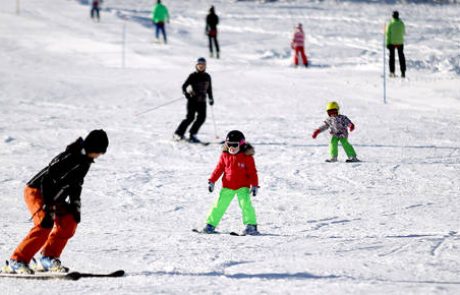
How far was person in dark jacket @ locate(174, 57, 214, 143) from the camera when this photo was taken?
13.8 meters

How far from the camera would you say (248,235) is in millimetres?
8203

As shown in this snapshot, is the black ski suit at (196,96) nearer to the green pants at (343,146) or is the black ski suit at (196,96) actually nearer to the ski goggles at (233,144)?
the green pants at (343,146)

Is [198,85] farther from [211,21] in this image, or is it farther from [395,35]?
[211,21]

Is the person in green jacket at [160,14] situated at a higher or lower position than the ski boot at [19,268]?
higher

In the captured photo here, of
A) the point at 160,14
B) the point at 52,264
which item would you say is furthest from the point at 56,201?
the point at 160,14

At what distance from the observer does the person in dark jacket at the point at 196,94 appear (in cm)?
1384

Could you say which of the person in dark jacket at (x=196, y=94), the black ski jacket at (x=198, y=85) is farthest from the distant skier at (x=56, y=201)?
the black ski jacket at (x=198, y=85)

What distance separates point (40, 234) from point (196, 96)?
780cm

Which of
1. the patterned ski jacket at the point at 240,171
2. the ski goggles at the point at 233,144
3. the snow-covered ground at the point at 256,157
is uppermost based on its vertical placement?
the ski goggles at the point at 233,144

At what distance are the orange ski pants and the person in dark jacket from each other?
7327 mm

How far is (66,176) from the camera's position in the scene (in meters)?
6.36

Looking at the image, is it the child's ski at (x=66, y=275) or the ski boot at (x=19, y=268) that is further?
the ski boot at (x=19, y=268)

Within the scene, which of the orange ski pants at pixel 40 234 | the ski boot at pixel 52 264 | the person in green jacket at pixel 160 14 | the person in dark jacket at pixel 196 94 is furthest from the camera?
the person in green jacket at pixel 160 14

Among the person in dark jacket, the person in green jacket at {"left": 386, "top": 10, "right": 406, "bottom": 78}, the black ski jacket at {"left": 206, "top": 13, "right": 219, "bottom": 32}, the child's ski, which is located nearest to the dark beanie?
the child's ski
